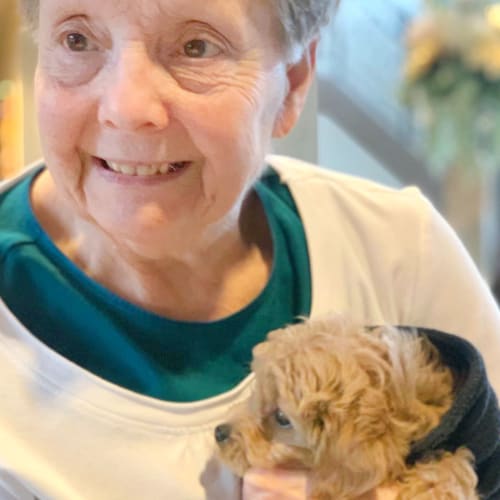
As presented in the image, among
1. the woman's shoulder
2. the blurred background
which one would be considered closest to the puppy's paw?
the woman's shoulder

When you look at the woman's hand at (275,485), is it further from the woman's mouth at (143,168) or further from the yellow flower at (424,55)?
the yellow flower at (424,55)

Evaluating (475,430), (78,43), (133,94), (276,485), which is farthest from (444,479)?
(78,43)

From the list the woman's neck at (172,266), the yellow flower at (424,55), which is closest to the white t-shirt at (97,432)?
the woman's neck at (172,266)

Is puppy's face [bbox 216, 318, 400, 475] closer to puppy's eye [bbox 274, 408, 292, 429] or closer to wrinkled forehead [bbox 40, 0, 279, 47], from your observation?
puppy's eye [bbox 274, 408, 292, 429]

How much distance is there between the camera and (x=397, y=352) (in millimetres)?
928

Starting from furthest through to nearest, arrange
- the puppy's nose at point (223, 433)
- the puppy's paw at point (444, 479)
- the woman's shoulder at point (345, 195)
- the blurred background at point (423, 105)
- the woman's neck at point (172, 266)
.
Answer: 1. the blurred background at point (423, 105)
2. the woman's shoulder at point (345, 195)
3. the woman's neck at point (172, 266)
4. the puppy's nose at point (223, 433)
5. the puppy's paw at point (444, 479)

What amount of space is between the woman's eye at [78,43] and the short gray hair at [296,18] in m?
0.07

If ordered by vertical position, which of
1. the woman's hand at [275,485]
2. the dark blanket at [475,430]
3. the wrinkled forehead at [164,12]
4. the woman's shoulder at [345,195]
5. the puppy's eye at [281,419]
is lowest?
the woman's hand at [275,485]

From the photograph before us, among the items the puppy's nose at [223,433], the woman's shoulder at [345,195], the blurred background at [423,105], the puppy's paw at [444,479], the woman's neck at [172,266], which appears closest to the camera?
the puppy's paw at [444,479]

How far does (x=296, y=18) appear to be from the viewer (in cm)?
101

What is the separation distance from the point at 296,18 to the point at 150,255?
1.11ft

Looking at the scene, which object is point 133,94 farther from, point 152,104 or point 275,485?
point 275,485

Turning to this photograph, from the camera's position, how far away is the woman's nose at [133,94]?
90cm

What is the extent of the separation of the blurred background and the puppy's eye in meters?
1.37
